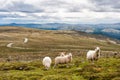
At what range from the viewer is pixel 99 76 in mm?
36156

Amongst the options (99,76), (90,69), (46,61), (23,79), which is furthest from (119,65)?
(23,79)

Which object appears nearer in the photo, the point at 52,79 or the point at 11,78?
the point at 52,79

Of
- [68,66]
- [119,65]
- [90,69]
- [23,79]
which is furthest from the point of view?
[68,66]

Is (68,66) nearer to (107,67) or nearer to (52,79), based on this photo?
(107,67)

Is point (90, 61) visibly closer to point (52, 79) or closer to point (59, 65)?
point (59, 65)

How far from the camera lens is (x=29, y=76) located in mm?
39344

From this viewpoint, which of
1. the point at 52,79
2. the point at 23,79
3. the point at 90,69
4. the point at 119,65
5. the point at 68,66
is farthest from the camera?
the point at 68,66

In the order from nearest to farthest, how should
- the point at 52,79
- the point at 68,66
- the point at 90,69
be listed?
the point at 52,79 → the point at 90,69 → the point at 68,66

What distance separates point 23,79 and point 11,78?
2.23m

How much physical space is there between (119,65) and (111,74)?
309 inches

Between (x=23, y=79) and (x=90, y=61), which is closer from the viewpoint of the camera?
(x=23, y=79)

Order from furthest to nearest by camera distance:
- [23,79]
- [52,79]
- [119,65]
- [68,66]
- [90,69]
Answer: [68,66]
[119,65]
[90,69]
[23,79]
[52,79]

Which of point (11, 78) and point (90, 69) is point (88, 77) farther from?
point (11, 78)

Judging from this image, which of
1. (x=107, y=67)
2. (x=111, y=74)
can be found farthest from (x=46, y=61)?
(x=111, y=74)
